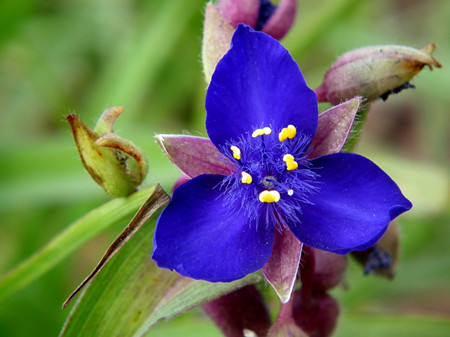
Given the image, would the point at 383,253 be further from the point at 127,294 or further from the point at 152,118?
the point at 152,118

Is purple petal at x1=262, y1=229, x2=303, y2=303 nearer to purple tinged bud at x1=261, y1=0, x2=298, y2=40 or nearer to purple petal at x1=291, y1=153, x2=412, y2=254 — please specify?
purple petal at x1=291, y1=153, x2=412, y2=254

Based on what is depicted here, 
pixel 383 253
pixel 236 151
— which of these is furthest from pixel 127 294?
pixel 383 253

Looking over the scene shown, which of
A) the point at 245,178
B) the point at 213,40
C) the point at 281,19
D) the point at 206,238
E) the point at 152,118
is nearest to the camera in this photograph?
the point at 206,238

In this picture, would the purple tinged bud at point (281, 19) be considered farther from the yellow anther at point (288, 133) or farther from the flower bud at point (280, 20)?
the yellow anther at point (288, 133)

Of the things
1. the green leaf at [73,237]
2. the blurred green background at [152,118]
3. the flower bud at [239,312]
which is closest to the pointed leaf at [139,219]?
the green leaf at [73,237]

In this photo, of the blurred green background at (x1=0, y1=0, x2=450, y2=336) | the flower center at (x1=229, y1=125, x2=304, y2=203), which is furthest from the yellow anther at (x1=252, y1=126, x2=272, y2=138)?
the blurred green background at (x1=0, y1=0, x2=450, y2=336)

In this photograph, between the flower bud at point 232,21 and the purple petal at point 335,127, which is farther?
the flower bud at point 232,21
